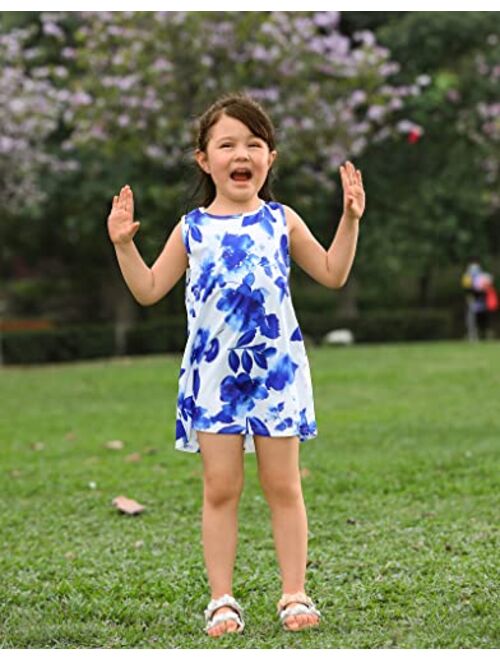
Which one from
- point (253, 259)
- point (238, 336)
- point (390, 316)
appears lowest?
point (390, 316)

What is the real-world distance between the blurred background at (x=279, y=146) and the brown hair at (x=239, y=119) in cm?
1065

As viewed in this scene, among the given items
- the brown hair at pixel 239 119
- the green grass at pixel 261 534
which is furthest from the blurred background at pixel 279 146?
the brown hair at pixel 239 119

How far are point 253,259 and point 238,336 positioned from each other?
9.3 inches

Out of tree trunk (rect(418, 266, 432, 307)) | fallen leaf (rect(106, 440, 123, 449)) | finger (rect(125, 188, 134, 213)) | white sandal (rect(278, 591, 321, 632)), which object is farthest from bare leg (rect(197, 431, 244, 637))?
tree trunk (rect(418, 266, 432, 307))

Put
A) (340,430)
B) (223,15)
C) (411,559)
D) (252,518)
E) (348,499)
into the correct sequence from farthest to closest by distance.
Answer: (223,15)
(340,430)
(348,499)
(252,518)
(411,559)

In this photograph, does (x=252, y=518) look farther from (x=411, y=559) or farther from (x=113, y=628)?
(x=113, y=628)

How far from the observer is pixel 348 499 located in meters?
6.07

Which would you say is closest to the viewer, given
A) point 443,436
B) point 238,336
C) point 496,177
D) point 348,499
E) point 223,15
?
point 238,336

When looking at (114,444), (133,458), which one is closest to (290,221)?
(133,458)

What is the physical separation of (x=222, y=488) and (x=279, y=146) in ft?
42.8

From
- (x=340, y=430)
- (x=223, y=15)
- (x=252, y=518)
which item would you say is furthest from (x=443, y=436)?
(x=223, y=15)

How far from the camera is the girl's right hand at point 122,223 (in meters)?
3.75

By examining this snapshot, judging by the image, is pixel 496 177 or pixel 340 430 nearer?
pixel 340 430

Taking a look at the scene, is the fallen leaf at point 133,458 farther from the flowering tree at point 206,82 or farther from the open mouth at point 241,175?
the flowering tree at point 206,82
